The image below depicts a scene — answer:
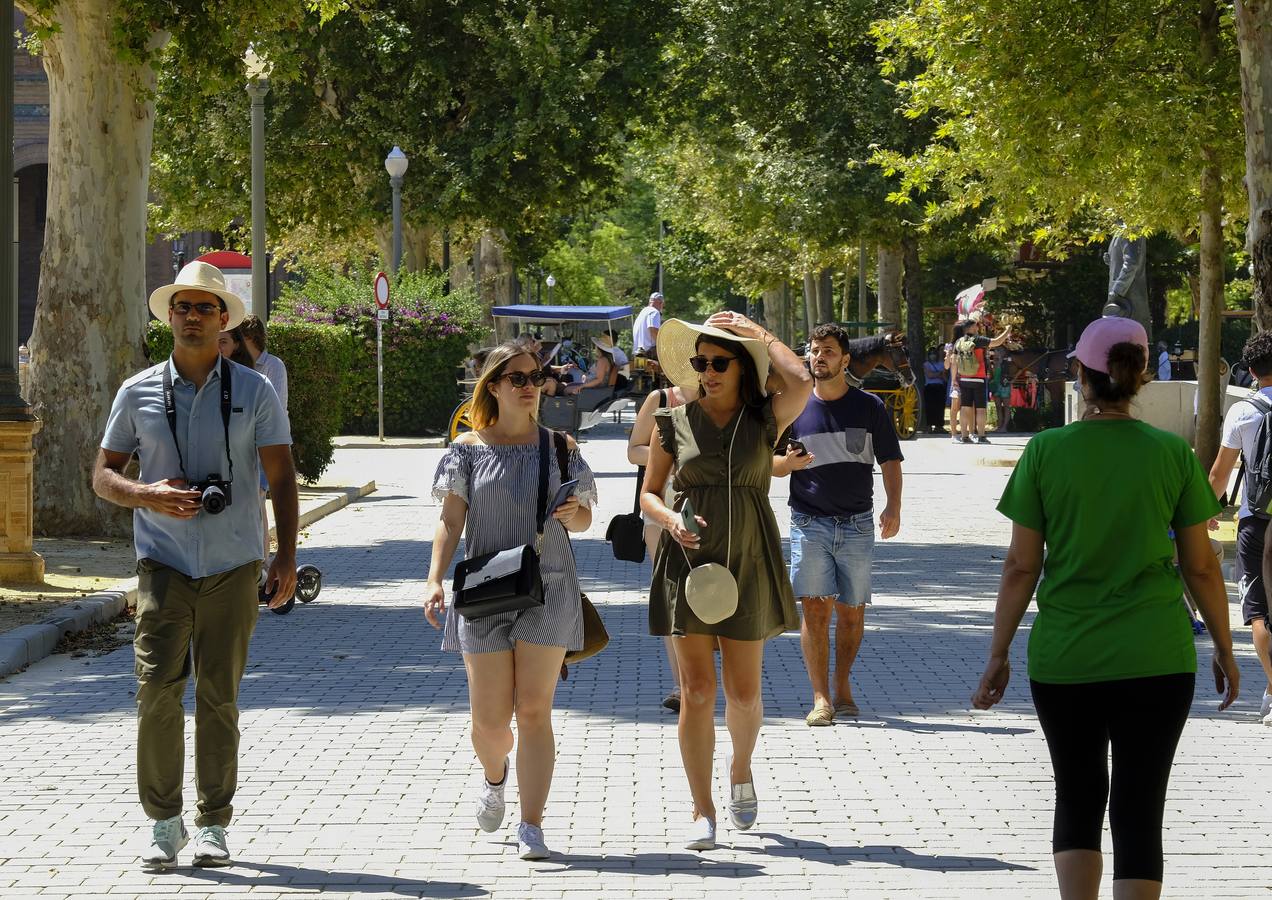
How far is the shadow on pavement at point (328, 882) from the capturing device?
5.57m

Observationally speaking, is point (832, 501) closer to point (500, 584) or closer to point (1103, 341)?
point (500, 584)

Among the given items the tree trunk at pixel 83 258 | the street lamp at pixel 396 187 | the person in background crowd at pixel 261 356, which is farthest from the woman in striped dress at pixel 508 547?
the street lamp at pixel 396 187

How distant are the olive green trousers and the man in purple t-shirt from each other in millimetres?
3119

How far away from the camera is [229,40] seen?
15.7 m

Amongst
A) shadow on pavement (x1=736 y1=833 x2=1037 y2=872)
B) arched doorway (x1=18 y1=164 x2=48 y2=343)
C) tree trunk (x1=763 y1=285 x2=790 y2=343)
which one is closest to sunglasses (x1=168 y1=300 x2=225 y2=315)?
shadow on pavement (x1=736 y1=833 x2=1037 y2=872)

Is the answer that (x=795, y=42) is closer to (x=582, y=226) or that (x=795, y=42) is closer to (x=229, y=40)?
(x=229, y=40)

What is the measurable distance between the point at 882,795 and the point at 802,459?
4.12 ft

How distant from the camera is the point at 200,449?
596cm

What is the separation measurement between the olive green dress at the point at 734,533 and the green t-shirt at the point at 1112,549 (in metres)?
1.51

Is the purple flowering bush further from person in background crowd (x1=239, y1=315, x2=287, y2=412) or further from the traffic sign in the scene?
person in background crowd (x1=239, y1=315, x2=287, y2=412)

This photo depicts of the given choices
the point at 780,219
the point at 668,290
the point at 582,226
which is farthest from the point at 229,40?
the point at 668,290

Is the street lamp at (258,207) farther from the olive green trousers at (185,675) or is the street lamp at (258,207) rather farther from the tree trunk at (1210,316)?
the olive green trousers at (185,675)

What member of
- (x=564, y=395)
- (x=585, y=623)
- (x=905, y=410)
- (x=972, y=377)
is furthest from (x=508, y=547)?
(x=905, y=410)

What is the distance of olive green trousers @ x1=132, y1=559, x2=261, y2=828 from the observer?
5.89m
